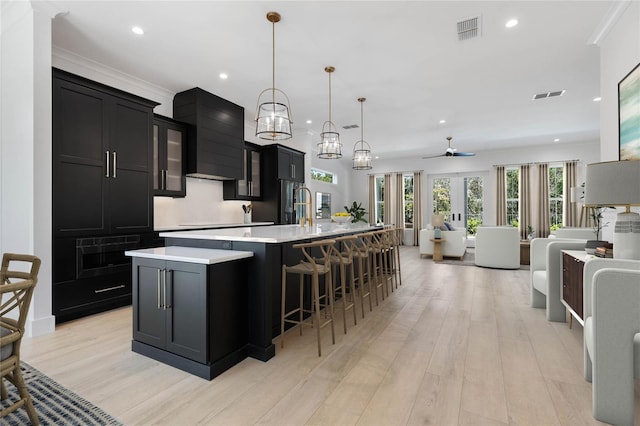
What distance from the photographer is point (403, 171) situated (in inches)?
422

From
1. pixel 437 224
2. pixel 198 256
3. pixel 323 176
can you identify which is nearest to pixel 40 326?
pixel 198 256

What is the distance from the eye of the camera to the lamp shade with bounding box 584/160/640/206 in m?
2.02

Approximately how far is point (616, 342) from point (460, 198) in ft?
29.3

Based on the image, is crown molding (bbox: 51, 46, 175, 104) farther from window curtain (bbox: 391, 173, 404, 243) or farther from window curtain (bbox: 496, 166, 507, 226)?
window curtain (bbox: 496, 166, 507, 226)

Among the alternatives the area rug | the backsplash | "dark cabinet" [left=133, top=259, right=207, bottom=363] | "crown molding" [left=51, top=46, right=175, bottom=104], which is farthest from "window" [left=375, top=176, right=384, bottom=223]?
the area rug

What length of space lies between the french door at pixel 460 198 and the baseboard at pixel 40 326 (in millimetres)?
9697

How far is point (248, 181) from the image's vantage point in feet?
20.8

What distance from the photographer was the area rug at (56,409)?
1716 mm


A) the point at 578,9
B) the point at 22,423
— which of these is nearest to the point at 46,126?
the point at 22,423

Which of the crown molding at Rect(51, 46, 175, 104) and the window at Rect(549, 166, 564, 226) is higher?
the crown molding at Rect(51, 46, 175, 104)

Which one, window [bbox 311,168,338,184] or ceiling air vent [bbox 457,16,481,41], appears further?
window [bbox 311,168,338,184]

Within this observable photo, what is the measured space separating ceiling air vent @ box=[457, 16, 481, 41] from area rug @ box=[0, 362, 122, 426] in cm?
425

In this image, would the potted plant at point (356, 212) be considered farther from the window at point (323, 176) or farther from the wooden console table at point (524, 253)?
the wooden console table at point (524, 253)

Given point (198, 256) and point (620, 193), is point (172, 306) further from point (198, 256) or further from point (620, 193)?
point (620, 193)
